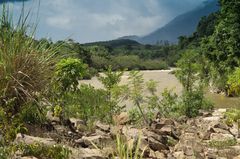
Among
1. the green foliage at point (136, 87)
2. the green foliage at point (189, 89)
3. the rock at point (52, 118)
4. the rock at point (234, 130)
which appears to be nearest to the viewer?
the rock at point (52, 118)

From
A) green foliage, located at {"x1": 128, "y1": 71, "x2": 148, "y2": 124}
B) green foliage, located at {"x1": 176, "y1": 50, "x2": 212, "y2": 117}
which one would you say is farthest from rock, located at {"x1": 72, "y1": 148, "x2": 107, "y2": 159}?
green foliage, located at {"x1": 176, "y1": 50, "x2": 212, "y2": 117}

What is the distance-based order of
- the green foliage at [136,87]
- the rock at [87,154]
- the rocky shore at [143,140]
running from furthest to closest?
the green foliage at [136,87], the rocky shore at [143,140], the rock at [87,154]

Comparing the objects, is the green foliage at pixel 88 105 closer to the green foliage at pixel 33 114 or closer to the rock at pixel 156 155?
the rock at pixel 156 155

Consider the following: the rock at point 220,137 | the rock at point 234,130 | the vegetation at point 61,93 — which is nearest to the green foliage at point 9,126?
the vegetation at point 61,93

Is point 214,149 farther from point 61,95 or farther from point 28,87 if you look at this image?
point 28,87

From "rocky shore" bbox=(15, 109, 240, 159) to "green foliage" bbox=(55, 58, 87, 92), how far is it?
709 mm

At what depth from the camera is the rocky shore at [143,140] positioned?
7508mm

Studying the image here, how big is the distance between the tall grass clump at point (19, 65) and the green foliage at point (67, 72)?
830 mm

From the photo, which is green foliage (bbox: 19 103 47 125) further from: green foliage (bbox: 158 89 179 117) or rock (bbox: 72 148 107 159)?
green foliage (bbox: 158 89 179 117)

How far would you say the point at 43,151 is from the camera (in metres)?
6.50

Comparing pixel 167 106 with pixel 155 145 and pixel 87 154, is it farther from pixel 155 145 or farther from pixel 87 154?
pixel 87 154

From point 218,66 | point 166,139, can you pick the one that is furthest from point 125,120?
point 218,66

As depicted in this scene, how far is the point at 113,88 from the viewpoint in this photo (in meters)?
15.4

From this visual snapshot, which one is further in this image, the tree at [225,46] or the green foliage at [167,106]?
the tree at [225,46]
